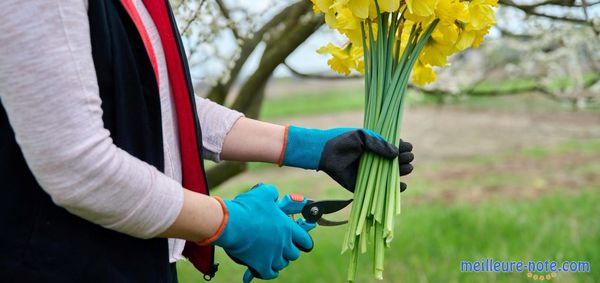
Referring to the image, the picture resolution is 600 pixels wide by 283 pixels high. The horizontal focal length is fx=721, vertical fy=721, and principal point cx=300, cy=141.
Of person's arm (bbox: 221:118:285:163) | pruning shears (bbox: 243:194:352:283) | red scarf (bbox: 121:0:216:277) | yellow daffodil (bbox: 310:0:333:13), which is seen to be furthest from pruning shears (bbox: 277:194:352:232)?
yellow daffodil (bbox: 310:0:333:13)

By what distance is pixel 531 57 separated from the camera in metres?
5.38

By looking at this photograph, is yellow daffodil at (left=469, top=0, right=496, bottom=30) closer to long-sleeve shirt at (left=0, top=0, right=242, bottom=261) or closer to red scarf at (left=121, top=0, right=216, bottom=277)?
red scarf at (left=121, top=0, right=216, bottom=277)

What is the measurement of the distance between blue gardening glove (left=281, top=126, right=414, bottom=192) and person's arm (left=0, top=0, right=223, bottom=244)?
53 centimetres

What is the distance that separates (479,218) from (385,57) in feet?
13.1

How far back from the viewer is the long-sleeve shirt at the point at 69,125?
3.61 feet

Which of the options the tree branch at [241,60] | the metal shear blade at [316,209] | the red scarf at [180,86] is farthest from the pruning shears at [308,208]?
the tree branch at [241,60]

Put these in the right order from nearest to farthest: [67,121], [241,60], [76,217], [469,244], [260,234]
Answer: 1. [67,121]
2. [76,217]
3. [260,234]
4. [241,60]
5. [469,244]

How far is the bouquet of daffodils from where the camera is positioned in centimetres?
160

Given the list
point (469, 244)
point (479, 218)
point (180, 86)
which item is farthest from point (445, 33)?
point (479, 218)

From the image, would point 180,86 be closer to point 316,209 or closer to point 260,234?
point 260,234

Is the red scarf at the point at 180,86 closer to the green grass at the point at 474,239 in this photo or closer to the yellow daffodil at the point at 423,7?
the yellow daffodil at the point at 423,7

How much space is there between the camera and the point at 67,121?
1.13m

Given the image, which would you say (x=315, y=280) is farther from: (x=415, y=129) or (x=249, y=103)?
(x=415, y=129)

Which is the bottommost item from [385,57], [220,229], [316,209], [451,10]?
[316,209]
